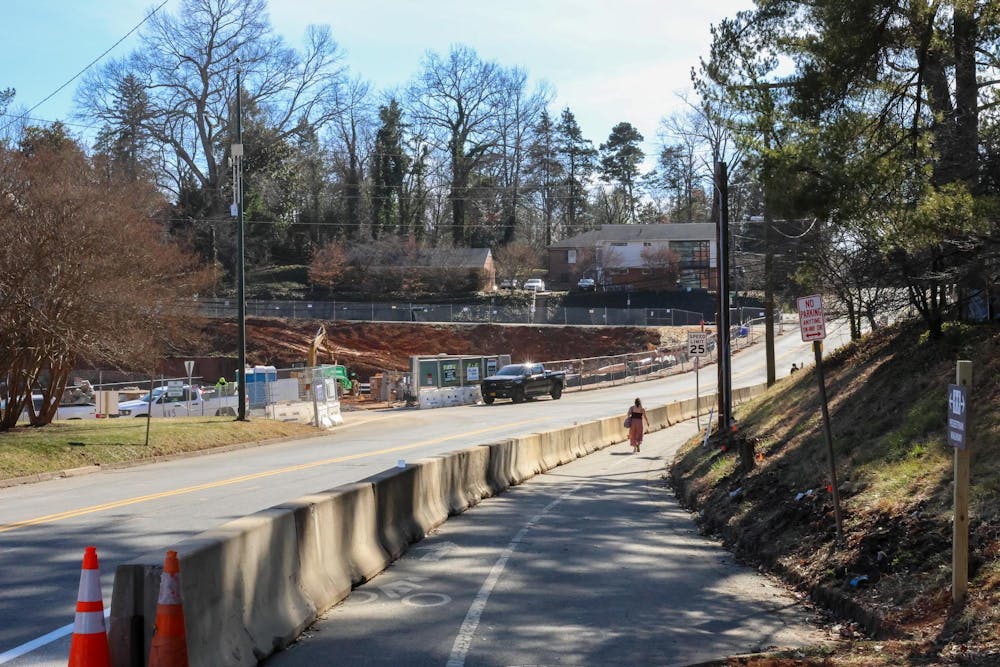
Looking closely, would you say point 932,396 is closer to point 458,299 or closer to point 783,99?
point 783,99

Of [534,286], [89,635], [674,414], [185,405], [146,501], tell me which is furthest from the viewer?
[534,286]

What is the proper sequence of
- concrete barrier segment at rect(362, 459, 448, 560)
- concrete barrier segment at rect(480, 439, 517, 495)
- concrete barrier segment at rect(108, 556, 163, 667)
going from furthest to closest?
1. concrete barrier segment at rect(480, 439, 517, 495)
2. concrete barrier segment at rect(362, 459, 448, 560)
3. concrete barrier segment at rect(108, 556, 163, 667)

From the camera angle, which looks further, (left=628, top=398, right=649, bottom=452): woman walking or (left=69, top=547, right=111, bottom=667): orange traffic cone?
(left=628, top=398, right=649, bottom=452): woman walking

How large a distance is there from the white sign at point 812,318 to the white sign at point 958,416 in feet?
10.4

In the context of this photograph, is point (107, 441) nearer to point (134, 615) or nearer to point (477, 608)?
point (477, 608)

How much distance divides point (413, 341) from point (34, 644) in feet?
230

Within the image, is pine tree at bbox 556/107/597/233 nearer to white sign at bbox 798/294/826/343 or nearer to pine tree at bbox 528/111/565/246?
pine tree at bbox 528/111/565/246

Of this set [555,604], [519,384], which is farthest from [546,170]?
[555,604]

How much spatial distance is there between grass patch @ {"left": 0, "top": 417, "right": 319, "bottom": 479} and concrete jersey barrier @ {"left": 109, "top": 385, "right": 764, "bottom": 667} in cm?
1253

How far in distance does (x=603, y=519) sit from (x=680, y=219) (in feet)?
321

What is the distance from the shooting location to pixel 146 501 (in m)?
15.6

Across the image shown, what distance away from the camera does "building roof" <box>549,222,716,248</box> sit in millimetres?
90438

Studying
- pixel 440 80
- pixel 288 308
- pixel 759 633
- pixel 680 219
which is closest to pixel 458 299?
pixel 288 308

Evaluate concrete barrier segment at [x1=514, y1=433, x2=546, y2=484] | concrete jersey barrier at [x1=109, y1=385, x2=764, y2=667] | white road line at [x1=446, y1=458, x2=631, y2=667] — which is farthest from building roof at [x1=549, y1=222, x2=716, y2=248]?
concrete jersey barrier at [x1=109, y1=385, x2=764, y2=667]
